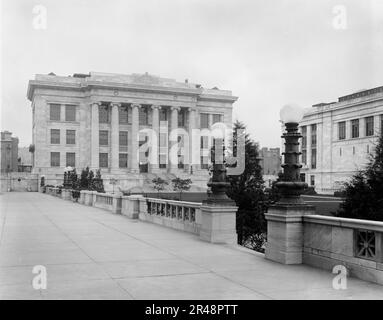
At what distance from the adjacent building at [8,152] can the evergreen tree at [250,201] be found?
13514cm

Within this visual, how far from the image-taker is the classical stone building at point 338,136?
89062 millimetres

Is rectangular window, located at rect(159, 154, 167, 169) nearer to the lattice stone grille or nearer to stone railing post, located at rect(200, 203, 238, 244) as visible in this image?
stone railing post, located at rect(200, 203, 238, 244)

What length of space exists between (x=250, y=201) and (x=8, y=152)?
470 feet

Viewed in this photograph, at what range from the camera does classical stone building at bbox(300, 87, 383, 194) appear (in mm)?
89062

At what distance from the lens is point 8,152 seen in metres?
149

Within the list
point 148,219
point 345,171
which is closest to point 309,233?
point 148,219

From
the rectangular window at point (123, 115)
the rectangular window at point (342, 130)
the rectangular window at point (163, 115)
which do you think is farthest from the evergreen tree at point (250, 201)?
the rectangular window at point (163, 115)

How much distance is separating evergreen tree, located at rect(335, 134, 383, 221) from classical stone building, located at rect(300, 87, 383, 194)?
73.8m

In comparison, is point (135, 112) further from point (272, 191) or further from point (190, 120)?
point (272, 191)

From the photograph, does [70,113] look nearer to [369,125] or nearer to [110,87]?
[110,87]

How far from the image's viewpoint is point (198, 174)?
110 m

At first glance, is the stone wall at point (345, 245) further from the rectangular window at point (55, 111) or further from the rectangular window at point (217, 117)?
the rectangular window at point (217, 117)
